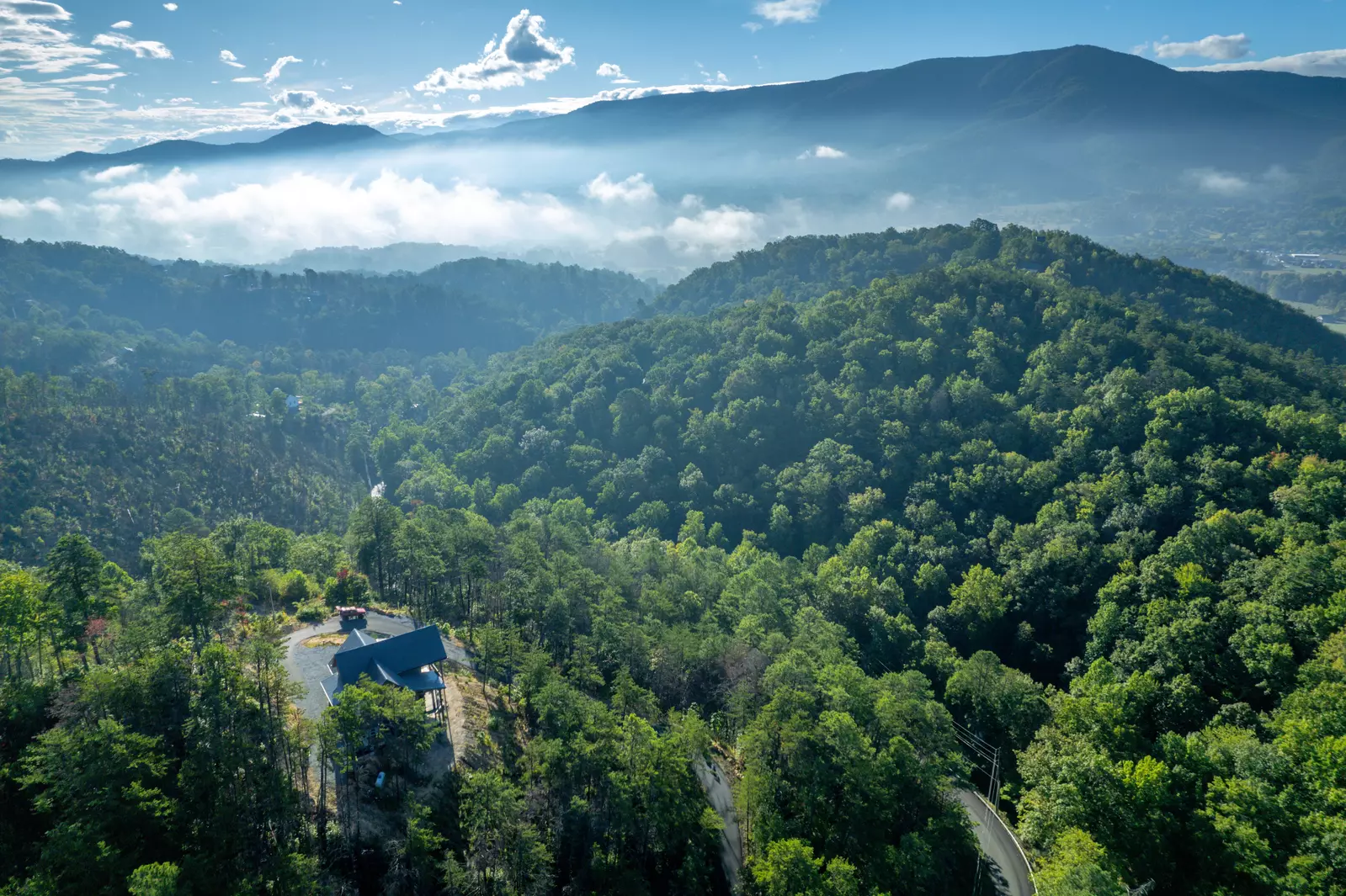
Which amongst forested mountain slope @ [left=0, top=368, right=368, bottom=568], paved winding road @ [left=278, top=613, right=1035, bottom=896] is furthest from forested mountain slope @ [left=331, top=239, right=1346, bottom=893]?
forested mountain slope @ [left=0, top=368, right=368, bottom=568]

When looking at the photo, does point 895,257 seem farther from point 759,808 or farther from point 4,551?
point 4,551

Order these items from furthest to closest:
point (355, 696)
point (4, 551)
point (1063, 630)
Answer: point (4, 551), point (1063, 630), point (355, 696)

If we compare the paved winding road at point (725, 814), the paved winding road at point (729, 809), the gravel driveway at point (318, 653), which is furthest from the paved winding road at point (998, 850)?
the gravel driveway at point (318, 653)

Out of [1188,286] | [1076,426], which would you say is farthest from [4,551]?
[1188,286]

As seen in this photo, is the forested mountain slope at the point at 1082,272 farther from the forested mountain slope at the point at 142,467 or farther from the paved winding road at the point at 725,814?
the forested mountain slope at the point at 142,467

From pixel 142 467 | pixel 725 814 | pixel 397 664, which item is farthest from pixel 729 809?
pixel 142 467
